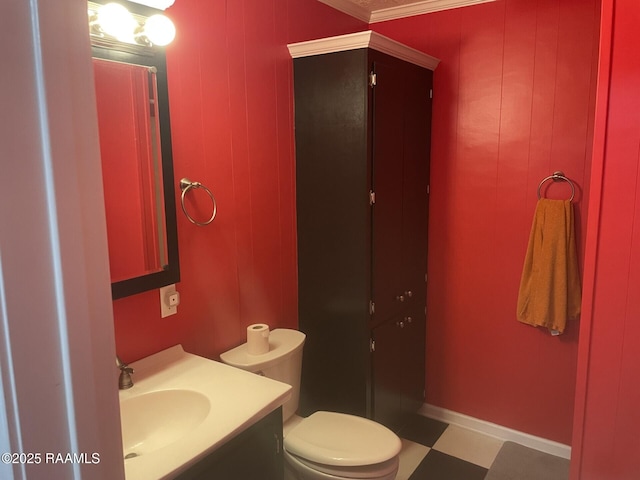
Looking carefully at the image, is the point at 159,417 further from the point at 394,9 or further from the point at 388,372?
the point at 394,9

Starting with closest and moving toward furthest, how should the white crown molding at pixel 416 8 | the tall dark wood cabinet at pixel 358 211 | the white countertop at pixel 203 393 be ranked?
the white countertop at pixel 203 393
the tall dark wood cabinet at pixel 358 211
the white crown molding at pixel 416 8

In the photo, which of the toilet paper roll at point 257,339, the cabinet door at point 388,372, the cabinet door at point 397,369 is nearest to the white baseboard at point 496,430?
the cabinet door at point 397,369

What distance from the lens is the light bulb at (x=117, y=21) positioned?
4.74 feet

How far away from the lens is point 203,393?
1.53 meters

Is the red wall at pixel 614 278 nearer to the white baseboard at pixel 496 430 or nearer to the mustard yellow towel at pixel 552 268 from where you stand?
the mustard yellow towel at pixel 552 268

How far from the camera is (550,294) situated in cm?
232

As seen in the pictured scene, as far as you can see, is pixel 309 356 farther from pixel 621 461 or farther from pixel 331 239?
pixel 621 461

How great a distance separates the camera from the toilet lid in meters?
1.76

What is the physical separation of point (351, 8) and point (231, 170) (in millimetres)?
1227

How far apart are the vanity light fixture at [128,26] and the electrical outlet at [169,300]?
2.78ft

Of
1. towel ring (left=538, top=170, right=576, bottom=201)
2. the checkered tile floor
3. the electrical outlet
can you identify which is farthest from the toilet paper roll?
towel ring (left=538, top=170, right=576, bottom=201)

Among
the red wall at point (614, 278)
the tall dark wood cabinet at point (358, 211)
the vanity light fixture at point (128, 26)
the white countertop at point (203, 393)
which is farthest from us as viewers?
the tall dark wood cabinet at point (358, 211)

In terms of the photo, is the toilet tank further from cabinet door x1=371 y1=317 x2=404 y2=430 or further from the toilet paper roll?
cabinet door x1=371 y1=317 x2=404 y2=430

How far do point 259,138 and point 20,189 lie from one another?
1.70m
